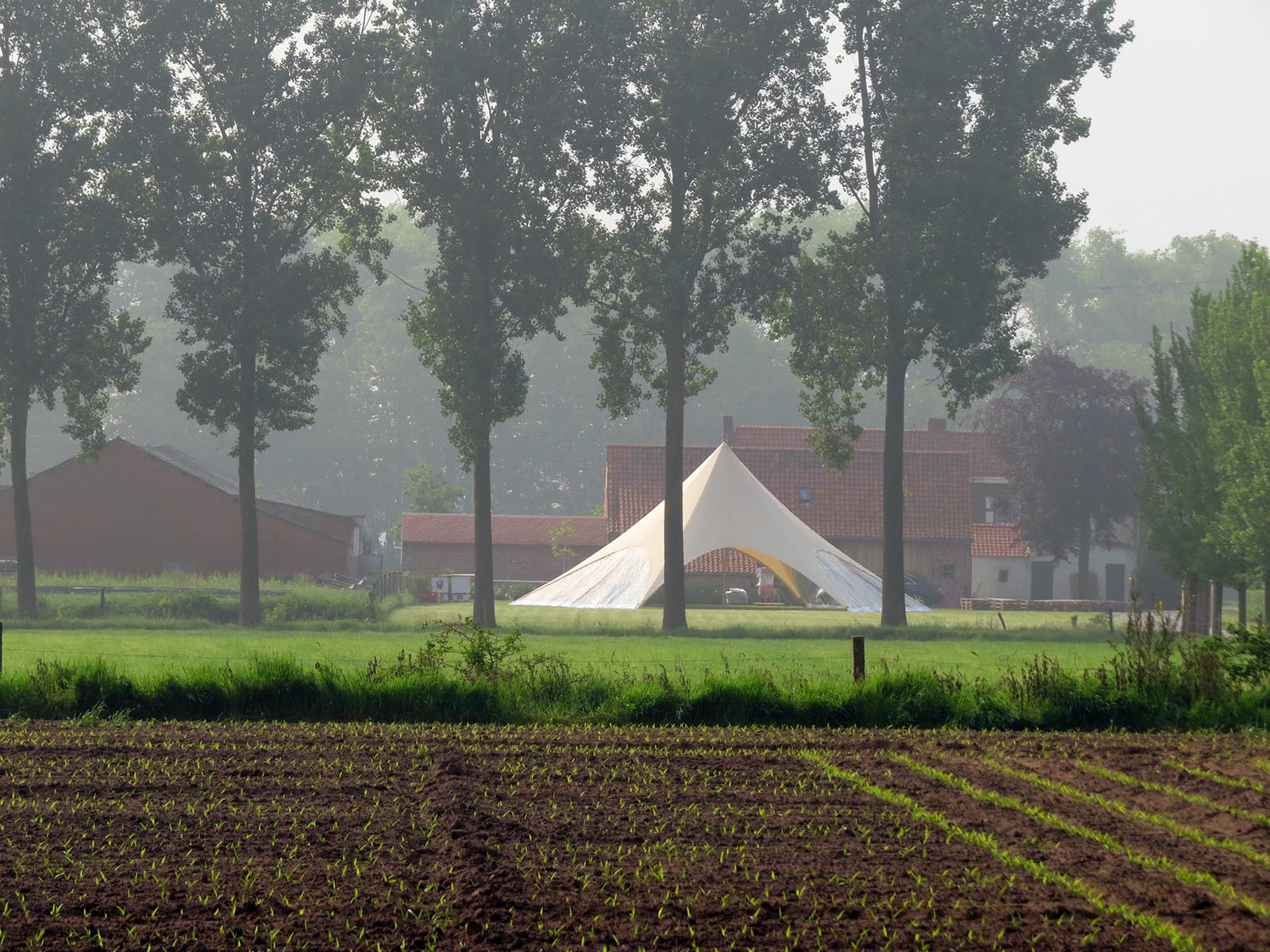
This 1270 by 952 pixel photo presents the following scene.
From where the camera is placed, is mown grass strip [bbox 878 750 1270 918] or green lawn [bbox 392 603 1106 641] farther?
green lawn [bbox 392 603 1106 641]

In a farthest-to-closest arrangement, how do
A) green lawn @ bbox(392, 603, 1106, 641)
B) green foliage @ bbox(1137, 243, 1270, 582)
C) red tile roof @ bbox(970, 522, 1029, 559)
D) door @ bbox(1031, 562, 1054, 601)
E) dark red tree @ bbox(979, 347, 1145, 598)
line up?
1. door @ bbox(1031, 562, 1054, 601)
2. red tile roof @ bbox(970, 522, 1029, 559)
3. dark red tree @ bbox(979, 347, 1145, 598)
4. green lawn @ bbox(392, 603, 1106, 641)
5. green foliage @ bbox(1137, 243, 1270, 582)

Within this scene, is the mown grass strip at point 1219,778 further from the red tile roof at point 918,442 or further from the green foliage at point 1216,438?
the red tile roof at point 918,442

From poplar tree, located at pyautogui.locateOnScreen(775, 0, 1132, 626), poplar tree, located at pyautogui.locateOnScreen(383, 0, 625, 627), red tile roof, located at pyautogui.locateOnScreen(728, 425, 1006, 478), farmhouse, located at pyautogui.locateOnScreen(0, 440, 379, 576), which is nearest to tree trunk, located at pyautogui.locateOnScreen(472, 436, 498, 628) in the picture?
poplar tree, located at pyautogui.locateOnScreen(383, 0, 625, 627)

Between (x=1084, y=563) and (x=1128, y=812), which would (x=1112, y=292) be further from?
(x=1128, y=812)

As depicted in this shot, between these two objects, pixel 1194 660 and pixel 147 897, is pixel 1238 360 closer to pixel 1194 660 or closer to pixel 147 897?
pixel 1194 660

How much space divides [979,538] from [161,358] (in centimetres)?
5348

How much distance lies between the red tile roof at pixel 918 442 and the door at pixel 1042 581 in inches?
226

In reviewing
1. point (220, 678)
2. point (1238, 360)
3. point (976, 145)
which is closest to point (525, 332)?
point (976, 145)

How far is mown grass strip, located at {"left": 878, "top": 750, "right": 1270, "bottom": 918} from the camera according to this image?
7418 mm

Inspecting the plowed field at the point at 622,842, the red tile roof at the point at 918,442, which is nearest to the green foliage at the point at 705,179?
the plowed field at the point at 622,842

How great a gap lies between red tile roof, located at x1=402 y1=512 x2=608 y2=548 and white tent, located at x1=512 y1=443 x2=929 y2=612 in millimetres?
21420

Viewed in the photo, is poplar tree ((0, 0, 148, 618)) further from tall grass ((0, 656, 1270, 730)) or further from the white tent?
tall grass ((0, 656, 1270, 730))

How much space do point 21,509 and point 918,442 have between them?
44352mm

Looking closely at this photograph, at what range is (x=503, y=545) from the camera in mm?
64500
